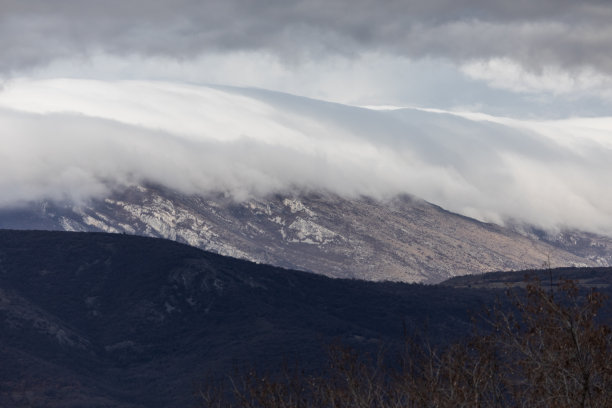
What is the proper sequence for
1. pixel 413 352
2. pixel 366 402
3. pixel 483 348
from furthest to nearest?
1. pixel 413 352
2. pixel 366 402
3. pixel 483 348

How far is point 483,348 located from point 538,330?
3.16 metres

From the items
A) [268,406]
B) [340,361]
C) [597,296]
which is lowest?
[268,406]

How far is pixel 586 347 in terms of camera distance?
47094mm

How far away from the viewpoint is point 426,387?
55125mm

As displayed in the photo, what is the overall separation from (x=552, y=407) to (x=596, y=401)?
257 cm

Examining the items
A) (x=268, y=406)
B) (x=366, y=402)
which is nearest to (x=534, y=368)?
(x=366, y=402)

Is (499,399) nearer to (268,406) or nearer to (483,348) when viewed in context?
(483,348)

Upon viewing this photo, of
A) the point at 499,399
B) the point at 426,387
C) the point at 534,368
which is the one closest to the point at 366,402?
the point at 426,387

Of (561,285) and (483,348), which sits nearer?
(561,285)

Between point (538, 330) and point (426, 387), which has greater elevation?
point (538, 330)

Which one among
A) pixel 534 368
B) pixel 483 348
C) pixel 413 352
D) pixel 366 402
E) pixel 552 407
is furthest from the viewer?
pixel 413 352

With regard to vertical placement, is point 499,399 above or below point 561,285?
below

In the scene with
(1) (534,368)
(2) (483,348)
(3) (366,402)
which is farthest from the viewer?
(3) (366,402)

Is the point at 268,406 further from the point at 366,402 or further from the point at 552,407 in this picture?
the point at 552,407
